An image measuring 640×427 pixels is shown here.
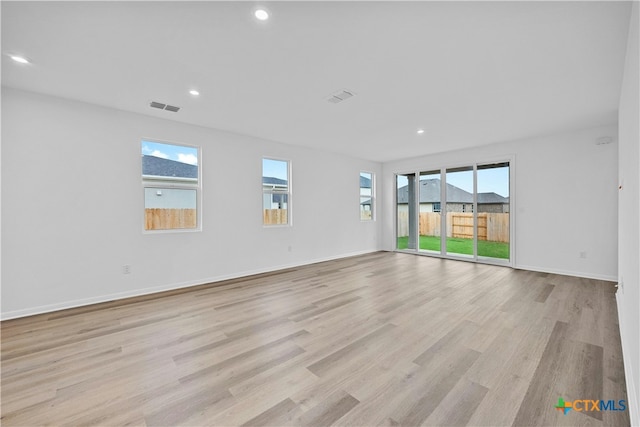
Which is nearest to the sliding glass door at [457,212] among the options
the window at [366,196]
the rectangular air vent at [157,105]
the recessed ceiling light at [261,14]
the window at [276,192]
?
the window at [366,196]

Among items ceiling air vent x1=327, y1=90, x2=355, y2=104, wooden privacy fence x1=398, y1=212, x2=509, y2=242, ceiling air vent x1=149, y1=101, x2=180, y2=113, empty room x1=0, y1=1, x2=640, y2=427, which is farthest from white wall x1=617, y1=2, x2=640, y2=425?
ceiling air vent x1=149, y1=101, x2=180, y2=113

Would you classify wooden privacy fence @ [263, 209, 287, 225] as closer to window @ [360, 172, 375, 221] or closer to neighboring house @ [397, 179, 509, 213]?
window @ [360, 172, 375, 221]

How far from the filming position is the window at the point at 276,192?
519 centimetres

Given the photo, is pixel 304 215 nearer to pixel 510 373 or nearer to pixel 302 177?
pixel 302 177

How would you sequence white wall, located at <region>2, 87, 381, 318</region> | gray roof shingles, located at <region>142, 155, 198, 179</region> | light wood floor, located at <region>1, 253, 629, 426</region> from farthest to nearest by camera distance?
gray roof shingles, located at <region>142, 155, 198, 179</region> < white wall, located at <region>2, 87, 381, 318</region> < light wood floor, located at <region>1, 253, 629, 426</region>

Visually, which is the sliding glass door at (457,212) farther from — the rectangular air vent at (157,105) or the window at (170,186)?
the rectangular air vent at (157,105)

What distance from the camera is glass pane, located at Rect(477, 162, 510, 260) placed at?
218 inches

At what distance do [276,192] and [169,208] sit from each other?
1977 millimetres

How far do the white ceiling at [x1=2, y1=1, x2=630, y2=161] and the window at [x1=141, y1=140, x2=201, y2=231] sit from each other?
56 cm

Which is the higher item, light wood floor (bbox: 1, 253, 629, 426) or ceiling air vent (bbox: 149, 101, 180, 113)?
ceiling air vent (bbox: 149, 101, 180, 113)

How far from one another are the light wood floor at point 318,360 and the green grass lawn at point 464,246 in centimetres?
220

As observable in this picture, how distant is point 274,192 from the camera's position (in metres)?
5.32

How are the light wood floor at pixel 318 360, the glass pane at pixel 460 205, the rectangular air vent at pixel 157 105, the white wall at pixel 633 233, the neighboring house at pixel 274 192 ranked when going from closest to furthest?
the white wall at pixel 633 233, the light wood floor at pixel 318 360, the rectangular air vent at pixel 157 105, the neighboring house at pixel 274 192, the glass pane at pixel 460 205

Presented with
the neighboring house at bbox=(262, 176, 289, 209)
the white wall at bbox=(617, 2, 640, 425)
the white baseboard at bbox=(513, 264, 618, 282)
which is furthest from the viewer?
the neighboring house at bbox=(262, 176, 289, 209)
